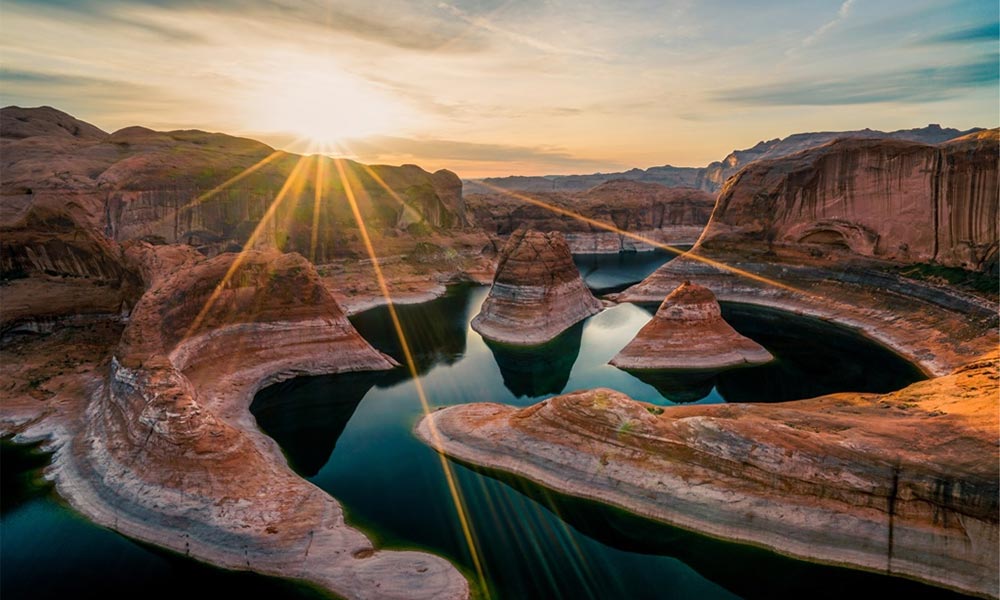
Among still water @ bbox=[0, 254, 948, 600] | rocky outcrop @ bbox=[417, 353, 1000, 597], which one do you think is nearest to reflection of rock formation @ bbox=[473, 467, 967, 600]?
still water @ bbox=[0, 254, 948, 600]

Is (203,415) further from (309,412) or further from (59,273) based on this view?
(59,273)

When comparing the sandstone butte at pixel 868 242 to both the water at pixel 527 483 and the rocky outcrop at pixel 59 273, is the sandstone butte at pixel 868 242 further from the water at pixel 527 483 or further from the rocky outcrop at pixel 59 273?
the rocky outcrop at pixel 59 273

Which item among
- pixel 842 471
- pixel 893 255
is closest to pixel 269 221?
pixel 842 471

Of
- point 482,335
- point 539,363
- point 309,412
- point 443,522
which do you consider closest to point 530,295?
point 482,335

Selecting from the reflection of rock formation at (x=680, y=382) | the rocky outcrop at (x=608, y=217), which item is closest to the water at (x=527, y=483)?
the reflection of rock formation at (x=680, y=382)

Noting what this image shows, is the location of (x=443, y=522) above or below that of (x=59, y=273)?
below

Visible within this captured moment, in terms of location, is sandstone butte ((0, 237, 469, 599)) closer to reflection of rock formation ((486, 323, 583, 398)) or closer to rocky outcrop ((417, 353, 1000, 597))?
rocky outcrop ((417, 353, 1000, 597))
